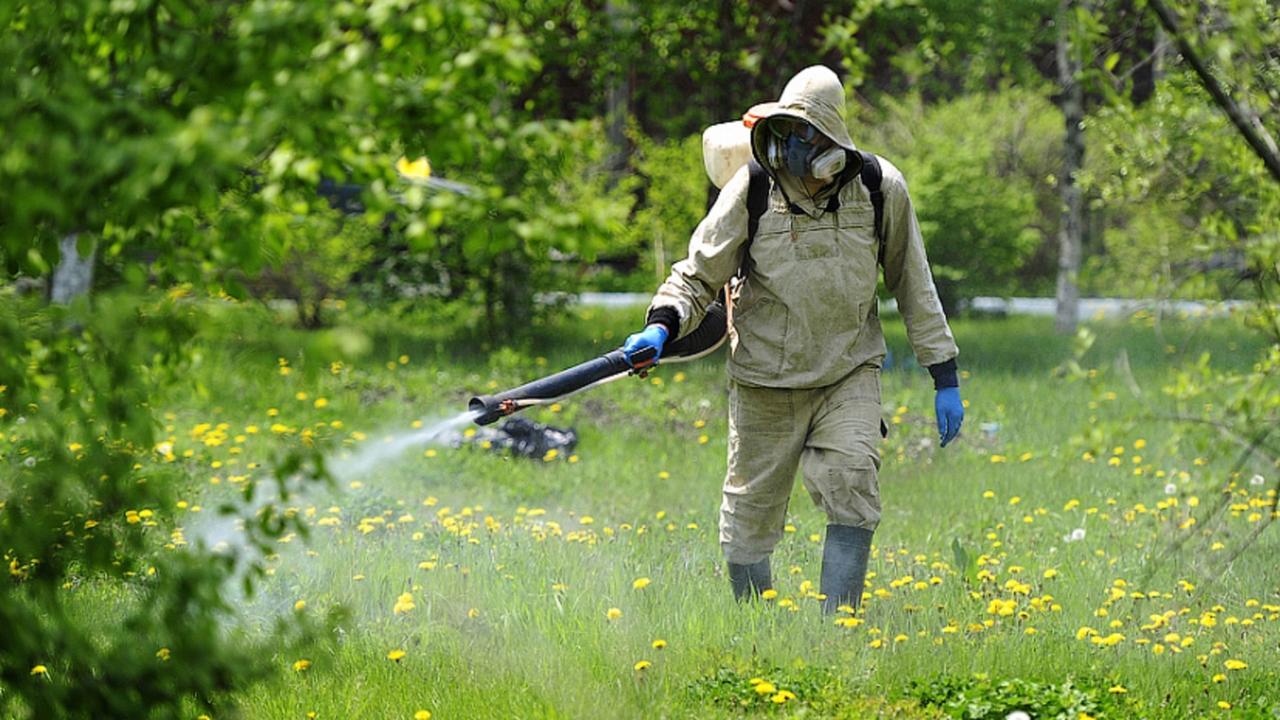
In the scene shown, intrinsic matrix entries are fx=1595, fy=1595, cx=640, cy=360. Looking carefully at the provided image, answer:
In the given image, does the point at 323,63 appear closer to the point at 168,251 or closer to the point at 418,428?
the point at 168,251

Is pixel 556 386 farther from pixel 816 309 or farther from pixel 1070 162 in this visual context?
pixel 1070 162

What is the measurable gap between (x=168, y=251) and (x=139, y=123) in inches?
16.8

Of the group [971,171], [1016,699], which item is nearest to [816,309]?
[1016,699]

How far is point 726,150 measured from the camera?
535cm

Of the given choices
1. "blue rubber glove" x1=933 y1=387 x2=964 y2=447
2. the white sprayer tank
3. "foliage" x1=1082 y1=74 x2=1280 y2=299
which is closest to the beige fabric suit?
"blue rubber glove" x1=933 y1=387 x2=964 y2=447

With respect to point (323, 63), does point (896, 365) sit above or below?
below

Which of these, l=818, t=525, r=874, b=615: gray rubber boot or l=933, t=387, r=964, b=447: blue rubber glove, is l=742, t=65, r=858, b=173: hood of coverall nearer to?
l=933, t=387, r=964, b=447: blue rubber glove

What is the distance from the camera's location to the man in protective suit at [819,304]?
4.93 meters

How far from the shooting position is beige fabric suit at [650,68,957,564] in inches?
196

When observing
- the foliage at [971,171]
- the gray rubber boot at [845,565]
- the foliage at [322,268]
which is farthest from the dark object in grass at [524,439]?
the foliage at [971,171]

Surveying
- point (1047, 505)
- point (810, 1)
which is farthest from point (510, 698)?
point (810, 1)

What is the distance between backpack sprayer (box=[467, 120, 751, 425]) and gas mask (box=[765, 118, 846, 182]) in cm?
32

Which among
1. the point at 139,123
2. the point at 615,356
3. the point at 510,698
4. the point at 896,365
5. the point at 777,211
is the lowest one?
the point at 896,365

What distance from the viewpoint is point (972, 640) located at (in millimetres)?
4742
